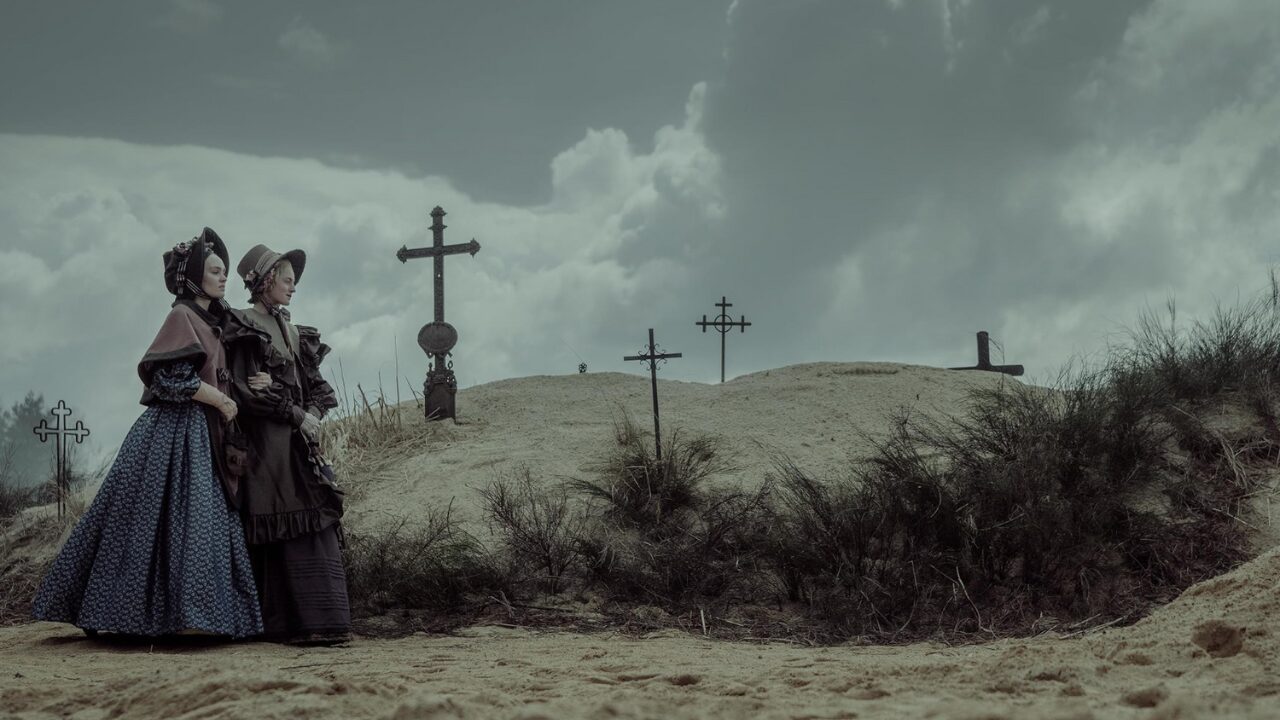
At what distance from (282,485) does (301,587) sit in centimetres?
59

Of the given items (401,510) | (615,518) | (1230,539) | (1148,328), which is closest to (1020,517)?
(1230,539)

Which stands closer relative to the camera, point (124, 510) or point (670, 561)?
point (124, 510)

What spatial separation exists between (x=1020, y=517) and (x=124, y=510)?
546 centimetres

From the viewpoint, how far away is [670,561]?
7562 millimetres

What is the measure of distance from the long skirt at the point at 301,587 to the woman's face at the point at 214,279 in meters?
1.50

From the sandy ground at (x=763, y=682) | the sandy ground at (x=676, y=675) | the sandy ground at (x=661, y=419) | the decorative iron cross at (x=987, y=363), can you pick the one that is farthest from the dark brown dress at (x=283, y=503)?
the decorative iron cross at (x=987, y=363)

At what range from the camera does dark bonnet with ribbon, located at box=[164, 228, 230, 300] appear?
21.8 feet

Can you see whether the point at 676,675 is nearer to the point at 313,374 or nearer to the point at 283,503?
the point at 283,503

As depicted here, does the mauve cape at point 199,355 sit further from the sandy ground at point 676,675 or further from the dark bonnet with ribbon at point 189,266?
the sandy ground at point 676,675

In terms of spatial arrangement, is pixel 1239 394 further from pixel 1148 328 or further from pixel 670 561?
pixel 670 561

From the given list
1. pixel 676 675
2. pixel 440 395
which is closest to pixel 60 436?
pixel 440 395

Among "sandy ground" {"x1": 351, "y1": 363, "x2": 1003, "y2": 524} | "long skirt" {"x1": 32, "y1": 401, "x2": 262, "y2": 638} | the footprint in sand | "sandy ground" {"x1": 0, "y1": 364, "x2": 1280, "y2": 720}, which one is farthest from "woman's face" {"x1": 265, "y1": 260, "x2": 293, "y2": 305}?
the footprint in sand

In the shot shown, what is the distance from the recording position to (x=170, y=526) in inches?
249

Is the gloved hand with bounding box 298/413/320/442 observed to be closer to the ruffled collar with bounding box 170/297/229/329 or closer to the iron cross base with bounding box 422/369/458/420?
the ruffled collar with bounding box 170/297/229/329
